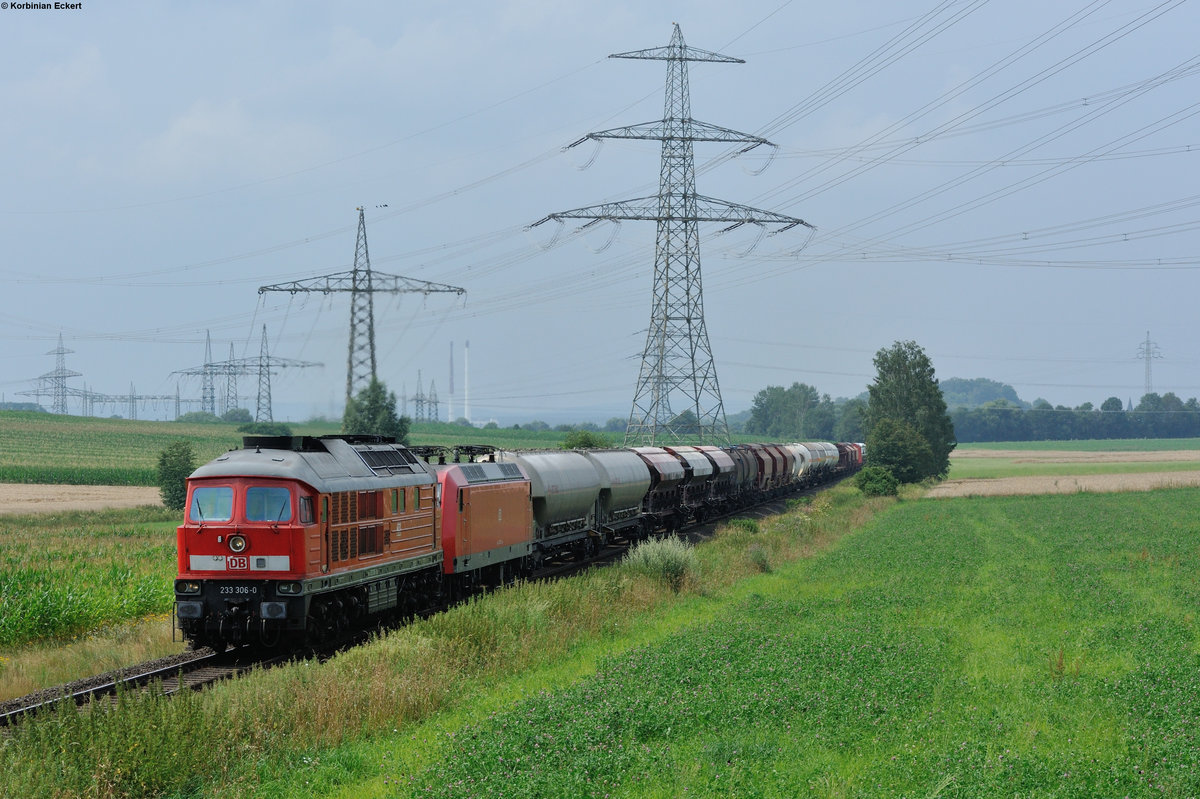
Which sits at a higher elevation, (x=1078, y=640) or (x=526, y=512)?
(x=526, y=512)

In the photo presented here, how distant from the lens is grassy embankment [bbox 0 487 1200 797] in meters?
11.9

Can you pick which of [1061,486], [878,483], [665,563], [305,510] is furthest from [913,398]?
[305,510]

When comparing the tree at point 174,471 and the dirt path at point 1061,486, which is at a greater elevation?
the tree at point 174,471

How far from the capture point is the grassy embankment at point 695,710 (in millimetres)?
11852

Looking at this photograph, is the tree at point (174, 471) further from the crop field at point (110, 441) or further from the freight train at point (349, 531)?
the freight train at point (349, 531)

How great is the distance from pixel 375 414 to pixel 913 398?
2498 inches

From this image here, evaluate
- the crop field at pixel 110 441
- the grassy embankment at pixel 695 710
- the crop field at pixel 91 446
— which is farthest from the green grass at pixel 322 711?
the crop field at pixel 91 446

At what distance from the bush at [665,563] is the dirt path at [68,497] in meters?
52.1

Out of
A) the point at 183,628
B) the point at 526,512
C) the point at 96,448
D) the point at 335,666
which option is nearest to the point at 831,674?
the point at 335,666

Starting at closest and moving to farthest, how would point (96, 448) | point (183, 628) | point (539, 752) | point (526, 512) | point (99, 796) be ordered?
point (99, 796) < point (539, 752) < point (183, 628) < point (526, 512) < point (96, 448)

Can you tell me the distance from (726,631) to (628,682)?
5.40 m

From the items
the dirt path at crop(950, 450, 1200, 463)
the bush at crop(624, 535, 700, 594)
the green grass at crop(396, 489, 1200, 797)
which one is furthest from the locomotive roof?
the dirt path at crop(950, 450, 1200, 463)

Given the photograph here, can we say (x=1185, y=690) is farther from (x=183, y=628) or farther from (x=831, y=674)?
(x=183, y=628)

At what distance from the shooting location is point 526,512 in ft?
107
